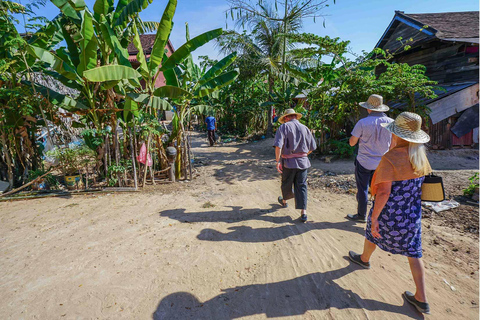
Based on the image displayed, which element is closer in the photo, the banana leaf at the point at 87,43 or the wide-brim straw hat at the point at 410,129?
the wide-brim straw hat at the point at 410,129

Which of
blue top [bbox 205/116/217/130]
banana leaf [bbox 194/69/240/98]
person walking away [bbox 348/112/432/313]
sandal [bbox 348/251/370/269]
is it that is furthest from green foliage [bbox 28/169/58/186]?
blue top [bbox 205/116/217/130]

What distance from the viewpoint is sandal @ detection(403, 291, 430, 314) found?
222 centimetres

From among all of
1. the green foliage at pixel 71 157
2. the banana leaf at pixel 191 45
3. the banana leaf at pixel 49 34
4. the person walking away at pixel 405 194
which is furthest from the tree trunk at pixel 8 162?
the person walking away at pixel 405 194

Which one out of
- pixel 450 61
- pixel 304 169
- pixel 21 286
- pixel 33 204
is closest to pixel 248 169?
pixel 304 169

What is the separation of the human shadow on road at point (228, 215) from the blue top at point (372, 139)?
1.54m

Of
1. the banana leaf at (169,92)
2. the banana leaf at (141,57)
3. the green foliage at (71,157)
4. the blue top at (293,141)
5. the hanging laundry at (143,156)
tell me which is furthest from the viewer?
the hanging laundry at (143,156)

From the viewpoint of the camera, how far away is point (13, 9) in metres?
5.04

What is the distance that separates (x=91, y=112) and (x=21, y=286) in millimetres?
3609

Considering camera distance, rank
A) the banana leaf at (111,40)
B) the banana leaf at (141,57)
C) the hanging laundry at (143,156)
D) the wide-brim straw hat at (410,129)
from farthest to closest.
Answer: the hanging laundry at (143,156) < the banana leaf at (141,57) < the banana leaf at (111,40) < the wide-brim straw hat at (410,129)

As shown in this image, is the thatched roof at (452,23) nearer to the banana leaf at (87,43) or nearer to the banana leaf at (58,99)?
the banana leaf at (87,43)

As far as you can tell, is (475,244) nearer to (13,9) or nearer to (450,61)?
(13,9)

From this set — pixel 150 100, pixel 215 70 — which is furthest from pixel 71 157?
pixel 215 70

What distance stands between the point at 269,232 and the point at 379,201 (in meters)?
1.82

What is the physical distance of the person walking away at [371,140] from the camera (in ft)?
11.6
